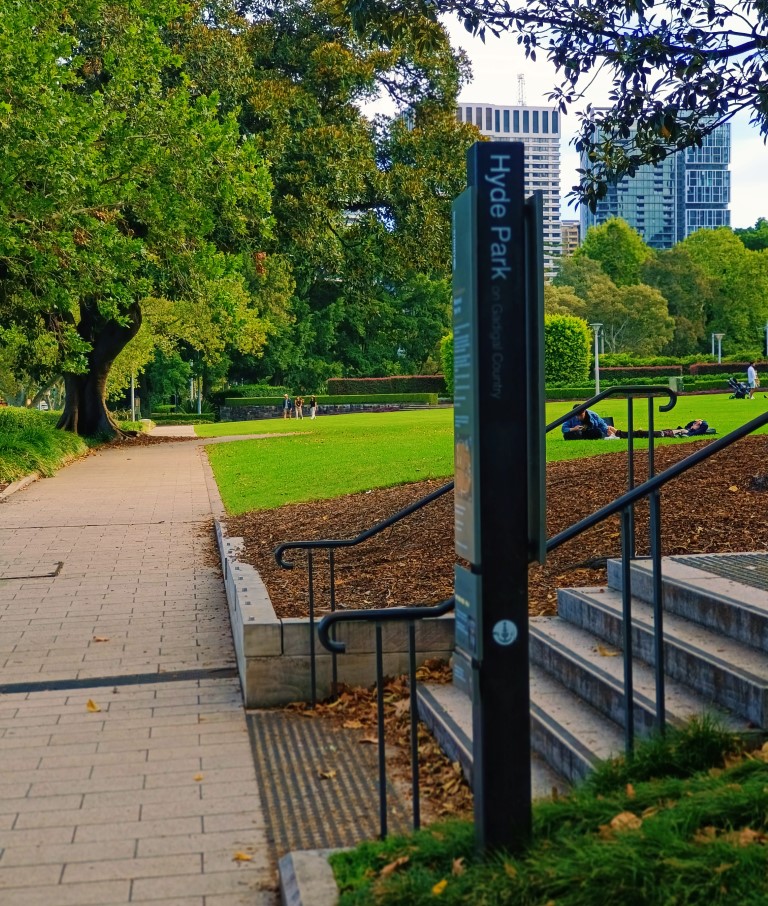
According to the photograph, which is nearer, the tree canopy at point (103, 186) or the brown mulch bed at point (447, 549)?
the brown mulch bed at point (447, 549)

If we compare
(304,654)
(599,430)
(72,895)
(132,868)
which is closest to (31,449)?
(599,430)

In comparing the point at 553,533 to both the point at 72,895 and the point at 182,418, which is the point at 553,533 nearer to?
the point at 72,895

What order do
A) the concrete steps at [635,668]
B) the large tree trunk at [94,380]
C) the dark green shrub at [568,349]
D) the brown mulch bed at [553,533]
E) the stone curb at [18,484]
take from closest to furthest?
the concrete steps at [635,668]
the brown mulch bed at [553,533]
the stone curb at [18,484]
the large tree trunk at [94,380]
the dark green shrub at [568,349]

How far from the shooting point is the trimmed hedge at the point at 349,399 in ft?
196

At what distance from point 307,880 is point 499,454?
63.3 inches

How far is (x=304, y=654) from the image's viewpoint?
267 inches

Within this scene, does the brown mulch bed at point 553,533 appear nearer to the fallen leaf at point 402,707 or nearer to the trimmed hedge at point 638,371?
the fallen leaf at point 402,707

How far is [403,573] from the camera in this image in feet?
29.2

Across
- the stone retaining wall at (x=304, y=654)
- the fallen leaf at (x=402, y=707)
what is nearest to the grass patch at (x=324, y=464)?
the stone retaining wall at (x=304, y=654)

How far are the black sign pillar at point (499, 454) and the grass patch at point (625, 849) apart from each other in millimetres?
190

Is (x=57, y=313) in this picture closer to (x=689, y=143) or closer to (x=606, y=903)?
(x=689, y=143)

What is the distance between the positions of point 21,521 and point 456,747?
1171 centimetres

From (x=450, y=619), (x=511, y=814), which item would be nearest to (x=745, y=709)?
(x=511, y=814)

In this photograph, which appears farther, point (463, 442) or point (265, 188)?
point (265, 188)
